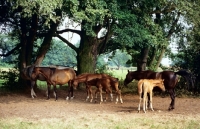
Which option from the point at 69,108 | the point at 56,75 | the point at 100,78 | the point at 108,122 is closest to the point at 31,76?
the point at 56,75

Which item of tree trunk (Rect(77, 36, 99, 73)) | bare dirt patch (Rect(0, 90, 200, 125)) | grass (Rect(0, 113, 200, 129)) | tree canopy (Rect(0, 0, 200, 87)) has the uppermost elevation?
tree canopy (Rect(0, 0, 200, 87))

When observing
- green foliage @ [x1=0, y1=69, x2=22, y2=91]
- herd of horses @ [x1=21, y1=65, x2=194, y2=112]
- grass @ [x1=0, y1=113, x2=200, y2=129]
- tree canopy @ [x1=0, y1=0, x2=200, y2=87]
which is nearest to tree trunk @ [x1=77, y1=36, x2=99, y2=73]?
tree canopy @ [x1=0, y1=0, x2=200, y2=87]

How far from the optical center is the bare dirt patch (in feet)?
44.4

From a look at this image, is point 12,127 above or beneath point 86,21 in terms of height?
beneath

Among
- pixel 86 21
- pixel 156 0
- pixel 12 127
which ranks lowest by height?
pixel 12 127

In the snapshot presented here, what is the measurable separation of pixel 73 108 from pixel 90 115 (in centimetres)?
234

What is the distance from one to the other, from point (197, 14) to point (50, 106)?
31.7 feet

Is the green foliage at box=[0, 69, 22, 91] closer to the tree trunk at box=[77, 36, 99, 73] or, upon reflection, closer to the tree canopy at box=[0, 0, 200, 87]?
the tree canopy at box=[0, 0, 200, 87]

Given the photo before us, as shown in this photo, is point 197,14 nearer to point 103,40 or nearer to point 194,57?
point 194,57

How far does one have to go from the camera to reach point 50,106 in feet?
53.4

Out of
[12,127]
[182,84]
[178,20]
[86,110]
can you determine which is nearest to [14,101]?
[86,110]

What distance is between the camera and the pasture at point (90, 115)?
1129cm

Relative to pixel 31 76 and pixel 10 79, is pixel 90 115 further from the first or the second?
pixel 10 79

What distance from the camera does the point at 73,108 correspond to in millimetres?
15617
